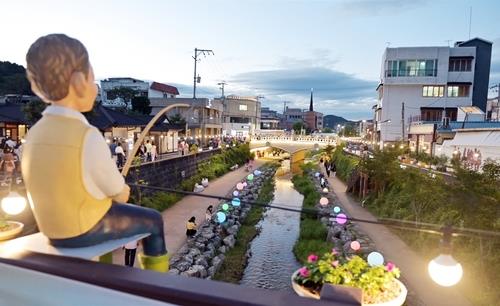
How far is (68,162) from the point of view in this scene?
199cm

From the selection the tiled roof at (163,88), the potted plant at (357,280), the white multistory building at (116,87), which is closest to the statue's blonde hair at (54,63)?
the potted plant at (357,280)

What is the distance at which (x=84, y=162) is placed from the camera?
6.65ft

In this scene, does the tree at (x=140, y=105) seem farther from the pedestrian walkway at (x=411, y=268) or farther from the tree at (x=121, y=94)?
the pedestrian walkway at (x=411, y=268)

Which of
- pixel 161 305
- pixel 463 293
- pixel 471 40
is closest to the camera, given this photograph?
pixel 161 305

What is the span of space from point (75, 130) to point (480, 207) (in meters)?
11.7

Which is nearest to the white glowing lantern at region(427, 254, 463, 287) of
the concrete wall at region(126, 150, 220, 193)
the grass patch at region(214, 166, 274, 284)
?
the grass patch at region(214, 166, 274, 284)

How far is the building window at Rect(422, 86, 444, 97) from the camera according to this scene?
42184 mm

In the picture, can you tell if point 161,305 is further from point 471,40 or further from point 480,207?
point 471,40

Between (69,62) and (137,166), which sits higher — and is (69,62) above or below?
above

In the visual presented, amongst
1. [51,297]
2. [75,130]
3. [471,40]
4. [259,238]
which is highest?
[471,40]

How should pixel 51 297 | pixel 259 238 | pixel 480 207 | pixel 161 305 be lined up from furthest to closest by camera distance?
pixel 259 238 < pixel 480 207 < pixel 51 297 < pixel 161 305

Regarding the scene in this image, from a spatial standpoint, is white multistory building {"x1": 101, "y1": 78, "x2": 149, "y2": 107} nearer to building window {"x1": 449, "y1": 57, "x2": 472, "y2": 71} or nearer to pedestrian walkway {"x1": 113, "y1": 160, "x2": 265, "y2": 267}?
pedestrian walkway {"x1": 113, "y1": 160, "x2": 265, "y2": 267}

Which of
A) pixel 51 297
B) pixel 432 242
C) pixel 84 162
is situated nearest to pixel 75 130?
pixel 84 162

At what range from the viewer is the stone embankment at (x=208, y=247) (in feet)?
42.2
